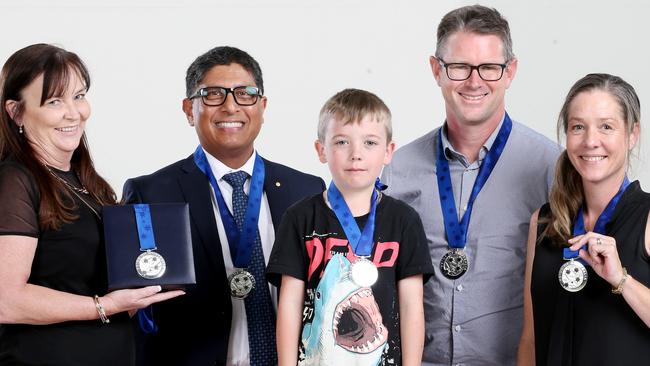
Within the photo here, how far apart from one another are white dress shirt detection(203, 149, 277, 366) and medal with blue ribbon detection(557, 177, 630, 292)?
A: 119 centimetres

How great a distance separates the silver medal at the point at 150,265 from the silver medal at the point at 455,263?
1144 millimetres

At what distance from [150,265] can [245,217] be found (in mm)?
666

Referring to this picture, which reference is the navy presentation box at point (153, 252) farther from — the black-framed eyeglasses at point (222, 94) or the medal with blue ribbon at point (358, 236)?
the black-framed eyeglasses at point (222, 94)

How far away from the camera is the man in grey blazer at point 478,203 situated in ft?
12.5

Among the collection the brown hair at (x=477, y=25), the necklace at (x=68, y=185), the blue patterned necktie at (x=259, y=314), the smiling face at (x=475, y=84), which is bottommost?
the blue patterned necktie at (x=259, y=314)

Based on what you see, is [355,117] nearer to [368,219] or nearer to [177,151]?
[368,219]

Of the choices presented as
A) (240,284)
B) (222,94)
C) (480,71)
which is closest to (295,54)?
(222,94)

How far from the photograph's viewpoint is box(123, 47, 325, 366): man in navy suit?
12.5ft

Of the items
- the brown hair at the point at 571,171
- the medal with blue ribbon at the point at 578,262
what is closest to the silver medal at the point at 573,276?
the medal with blue ribbon at the point at 578,262

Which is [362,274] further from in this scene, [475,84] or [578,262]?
[475,84]

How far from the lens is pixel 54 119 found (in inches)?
130

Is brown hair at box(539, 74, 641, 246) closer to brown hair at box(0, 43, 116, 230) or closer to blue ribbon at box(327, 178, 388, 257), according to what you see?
blue ribbon at box(327, 178, 388, 257)

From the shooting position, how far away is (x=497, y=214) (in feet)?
12.6

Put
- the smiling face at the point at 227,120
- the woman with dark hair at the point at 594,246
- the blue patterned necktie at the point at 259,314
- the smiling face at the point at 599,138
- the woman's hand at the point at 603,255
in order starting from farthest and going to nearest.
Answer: the smiling face at the point at 227,120 → the blue patterned necktie at the point at 259,314 → the smiling face at the point at 599,138 → the woman with dark hair at the point at 594,246 → the woman's hand at the point at 603,255
